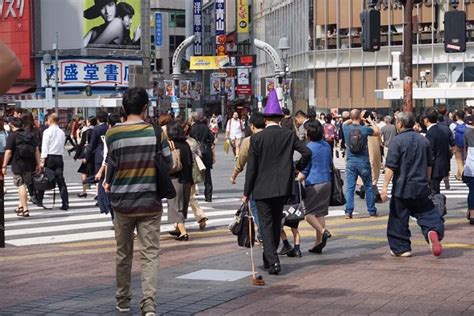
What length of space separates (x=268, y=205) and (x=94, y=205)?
9.59m

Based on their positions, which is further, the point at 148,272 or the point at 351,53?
the point at 351,53

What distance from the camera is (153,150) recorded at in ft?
23.8

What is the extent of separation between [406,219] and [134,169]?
444cm

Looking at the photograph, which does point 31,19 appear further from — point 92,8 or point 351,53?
point 351,53

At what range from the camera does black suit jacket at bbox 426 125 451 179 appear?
15078 millimetres

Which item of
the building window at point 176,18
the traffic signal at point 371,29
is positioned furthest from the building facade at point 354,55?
the building window at point 176,18

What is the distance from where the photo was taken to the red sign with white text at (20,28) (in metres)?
76.3

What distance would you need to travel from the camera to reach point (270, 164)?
939cm

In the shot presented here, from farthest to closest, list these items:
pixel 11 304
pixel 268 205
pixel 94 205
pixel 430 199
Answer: pixel 94 205, pixel 430 199, pixel 268 205, pixel 11 304

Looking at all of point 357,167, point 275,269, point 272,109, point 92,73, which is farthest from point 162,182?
point 92,73

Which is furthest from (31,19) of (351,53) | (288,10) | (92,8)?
(351,53)

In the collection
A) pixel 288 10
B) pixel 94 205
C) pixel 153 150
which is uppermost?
pixel 288 10

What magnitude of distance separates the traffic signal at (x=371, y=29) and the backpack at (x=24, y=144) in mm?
6204

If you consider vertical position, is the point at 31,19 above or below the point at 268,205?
above
